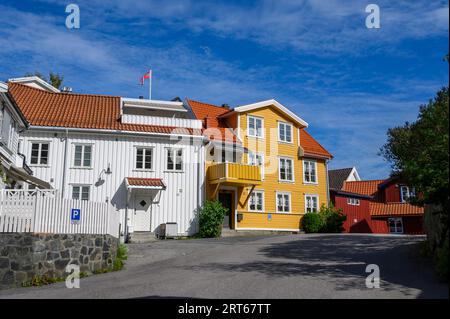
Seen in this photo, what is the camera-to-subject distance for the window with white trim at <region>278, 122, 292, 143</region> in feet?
109

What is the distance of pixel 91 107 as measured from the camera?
29.8 m

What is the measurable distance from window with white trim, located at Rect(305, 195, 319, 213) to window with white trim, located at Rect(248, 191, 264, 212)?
163 inches

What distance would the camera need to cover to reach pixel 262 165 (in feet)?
104

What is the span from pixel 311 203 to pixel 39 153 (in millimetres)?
18654

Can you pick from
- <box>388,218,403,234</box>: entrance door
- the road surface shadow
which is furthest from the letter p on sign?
<box>388,218,403,234</box>: entrance door

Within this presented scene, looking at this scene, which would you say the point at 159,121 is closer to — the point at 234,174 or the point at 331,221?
the point at 234,174

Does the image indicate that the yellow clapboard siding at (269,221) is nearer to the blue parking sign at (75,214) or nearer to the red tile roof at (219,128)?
the red tile roof at (219,128)

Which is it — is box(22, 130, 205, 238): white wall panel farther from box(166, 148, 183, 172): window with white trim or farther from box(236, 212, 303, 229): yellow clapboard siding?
box(236, 212, 303, 229): yellow clapboard siding

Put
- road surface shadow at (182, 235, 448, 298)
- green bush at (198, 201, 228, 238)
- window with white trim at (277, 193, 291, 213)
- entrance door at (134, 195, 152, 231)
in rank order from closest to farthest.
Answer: road surface shadow at (182, 235, 448, 298) < entrance door at (134, 195, 152, 231) < green bush at (198, 201, 228, 238) < window with white trim at (277, 193, 291, 213)

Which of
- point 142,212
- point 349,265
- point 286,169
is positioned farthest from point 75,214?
point 286,169

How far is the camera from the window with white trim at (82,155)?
26.2m
